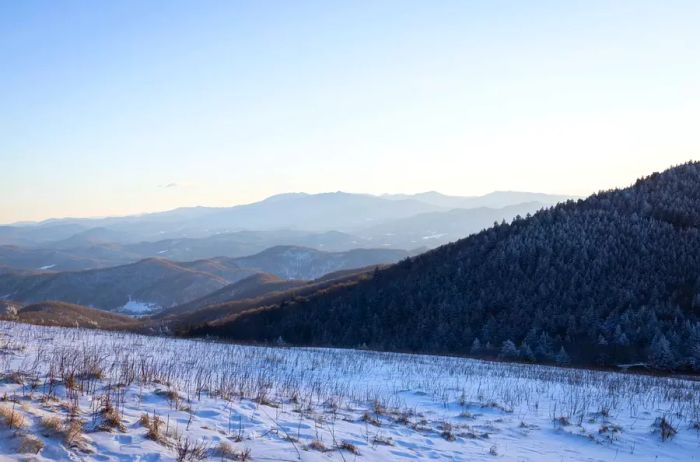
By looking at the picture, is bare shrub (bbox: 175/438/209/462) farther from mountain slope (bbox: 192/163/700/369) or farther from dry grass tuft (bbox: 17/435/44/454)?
mountain slope (bbox: 192/163/700/369)

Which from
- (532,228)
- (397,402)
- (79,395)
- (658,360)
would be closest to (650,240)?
(532,228)

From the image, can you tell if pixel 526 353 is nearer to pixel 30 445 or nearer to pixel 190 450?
pixel 190 450

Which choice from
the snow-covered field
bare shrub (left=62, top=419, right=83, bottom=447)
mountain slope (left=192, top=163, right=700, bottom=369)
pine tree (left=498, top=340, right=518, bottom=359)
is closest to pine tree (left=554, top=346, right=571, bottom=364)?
mountain slope (left=192, top=163, right=700, bottom=369)

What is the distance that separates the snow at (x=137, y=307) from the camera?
179 m

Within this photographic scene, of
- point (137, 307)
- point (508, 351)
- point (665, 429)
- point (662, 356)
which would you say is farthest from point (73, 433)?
point (137, 307)

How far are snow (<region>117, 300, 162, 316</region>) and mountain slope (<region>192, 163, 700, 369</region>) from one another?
13113 centimetres

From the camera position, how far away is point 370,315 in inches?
2036

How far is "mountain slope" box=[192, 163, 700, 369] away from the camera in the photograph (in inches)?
1458

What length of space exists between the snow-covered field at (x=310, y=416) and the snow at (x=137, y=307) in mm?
175078

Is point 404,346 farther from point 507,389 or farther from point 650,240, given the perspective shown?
point 507,389

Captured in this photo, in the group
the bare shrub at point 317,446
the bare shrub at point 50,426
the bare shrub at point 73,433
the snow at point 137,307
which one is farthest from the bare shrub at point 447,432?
the snow at point 137,307

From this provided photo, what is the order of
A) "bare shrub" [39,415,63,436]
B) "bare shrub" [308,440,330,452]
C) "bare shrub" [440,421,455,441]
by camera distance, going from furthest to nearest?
"bare shrub" [440,421,455,441] < "bare shrub" [308,440,330,452] < "bare shrub" [39,415,63,436]

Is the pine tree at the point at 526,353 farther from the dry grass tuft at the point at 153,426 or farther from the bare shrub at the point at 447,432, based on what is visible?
the dry grass tuft at the point at 153,426

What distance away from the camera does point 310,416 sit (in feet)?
30.2
